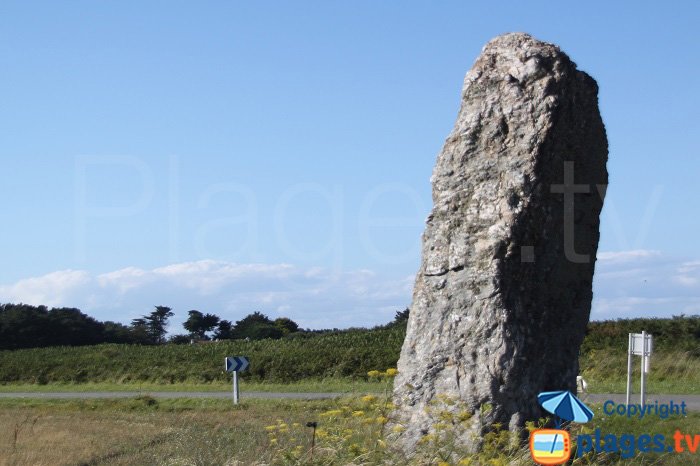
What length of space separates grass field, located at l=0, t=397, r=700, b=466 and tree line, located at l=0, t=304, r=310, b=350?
34.4 m

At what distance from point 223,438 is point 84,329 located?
50.8 m

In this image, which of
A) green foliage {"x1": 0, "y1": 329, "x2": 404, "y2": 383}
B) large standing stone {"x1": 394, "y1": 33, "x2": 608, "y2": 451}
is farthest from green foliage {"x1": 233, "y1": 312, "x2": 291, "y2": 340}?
large standing stone {"x1": 394, "y1": 33, "x2": 608, "y2": 451}

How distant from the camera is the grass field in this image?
9305mm

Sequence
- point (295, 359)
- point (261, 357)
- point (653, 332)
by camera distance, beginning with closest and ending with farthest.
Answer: point (653, 332) → point (295, 359) → point (261, 357)

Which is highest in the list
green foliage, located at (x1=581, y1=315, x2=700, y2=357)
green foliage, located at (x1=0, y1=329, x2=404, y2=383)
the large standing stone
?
the large standing stone

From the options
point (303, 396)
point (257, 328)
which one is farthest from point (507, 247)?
point (257, 328)

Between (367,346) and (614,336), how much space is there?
30.6 ft

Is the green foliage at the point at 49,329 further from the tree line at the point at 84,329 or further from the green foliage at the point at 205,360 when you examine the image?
the green foliage at the point at 205,360

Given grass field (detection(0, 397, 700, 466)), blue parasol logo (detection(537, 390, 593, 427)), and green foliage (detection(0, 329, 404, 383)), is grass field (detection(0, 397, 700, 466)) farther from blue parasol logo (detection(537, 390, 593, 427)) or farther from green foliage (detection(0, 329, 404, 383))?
green foliage (detection(0, 329, 404, 383))

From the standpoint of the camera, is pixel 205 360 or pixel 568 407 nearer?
pixel 568 407

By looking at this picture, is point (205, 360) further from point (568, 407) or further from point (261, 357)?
point (568, 407)

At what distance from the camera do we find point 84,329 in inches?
2376

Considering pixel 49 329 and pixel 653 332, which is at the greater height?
pixel 653 332

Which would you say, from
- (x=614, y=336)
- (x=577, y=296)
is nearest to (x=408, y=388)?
(x=577, y=296)
